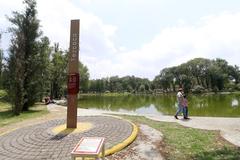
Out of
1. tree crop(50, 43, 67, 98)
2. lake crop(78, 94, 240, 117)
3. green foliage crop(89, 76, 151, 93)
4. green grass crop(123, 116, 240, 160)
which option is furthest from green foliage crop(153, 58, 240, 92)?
green grass crop(123, 116, 240, 160)

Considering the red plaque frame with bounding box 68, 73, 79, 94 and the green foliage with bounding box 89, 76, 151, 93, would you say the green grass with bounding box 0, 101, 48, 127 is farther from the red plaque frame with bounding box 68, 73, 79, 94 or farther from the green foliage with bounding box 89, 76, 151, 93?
the green foliage with bounding box 89, 76, 151, 93

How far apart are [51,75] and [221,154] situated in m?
20.4

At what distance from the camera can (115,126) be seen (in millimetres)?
7621

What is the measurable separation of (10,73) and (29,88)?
1925 millimetres

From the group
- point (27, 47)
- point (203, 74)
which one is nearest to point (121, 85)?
point (203, 74)

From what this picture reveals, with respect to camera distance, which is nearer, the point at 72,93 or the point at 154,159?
the point at 154,159

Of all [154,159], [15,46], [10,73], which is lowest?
[154,159]

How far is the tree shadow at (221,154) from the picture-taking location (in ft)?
16.5

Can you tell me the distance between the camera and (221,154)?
209 inches

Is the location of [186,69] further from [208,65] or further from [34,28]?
[34,28]

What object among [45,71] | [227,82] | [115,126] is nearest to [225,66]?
[227,82]

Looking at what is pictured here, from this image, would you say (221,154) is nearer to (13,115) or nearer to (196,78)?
(13,115)

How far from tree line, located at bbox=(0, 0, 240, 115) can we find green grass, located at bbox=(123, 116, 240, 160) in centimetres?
1007

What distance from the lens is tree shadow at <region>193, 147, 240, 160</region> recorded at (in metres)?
5.04
